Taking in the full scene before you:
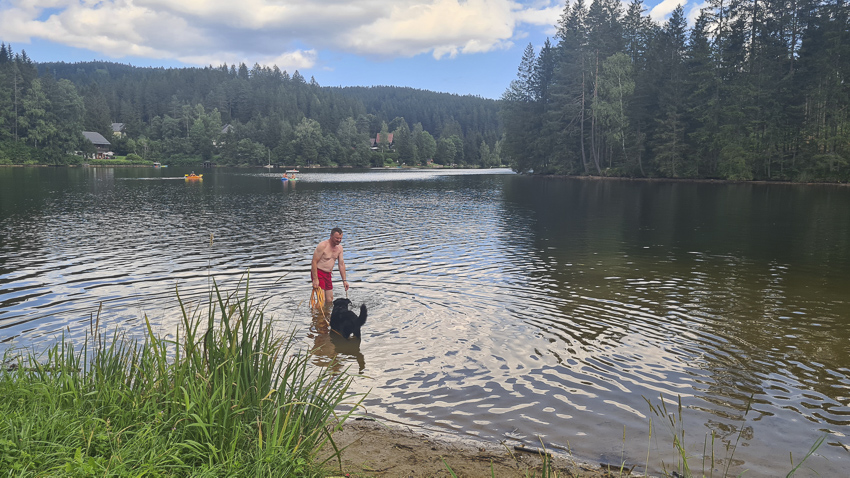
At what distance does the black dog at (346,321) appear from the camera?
993 cm

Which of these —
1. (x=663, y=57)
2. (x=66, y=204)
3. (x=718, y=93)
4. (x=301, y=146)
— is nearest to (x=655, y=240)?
(x=66, y=204)

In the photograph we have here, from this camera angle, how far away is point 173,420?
4.37 m

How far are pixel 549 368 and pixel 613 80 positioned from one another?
68573 mm

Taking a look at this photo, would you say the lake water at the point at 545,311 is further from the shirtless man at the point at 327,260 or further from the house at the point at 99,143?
the house at the point at 99,143

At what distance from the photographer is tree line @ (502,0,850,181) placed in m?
55.6

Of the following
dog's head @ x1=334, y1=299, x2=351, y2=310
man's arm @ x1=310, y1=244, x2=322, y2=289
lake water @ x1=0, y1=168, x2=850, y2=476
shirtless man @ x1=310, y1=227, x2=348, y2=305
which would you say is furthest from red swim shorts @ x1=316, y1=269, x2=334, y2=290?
dog's head @ x1=334, y1=299, x2=351, y2=310

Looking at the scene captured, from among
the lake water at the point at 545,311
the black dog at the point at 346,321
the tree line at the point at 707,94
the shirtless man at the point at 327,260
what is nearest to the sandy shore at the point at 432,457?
the lake water at the point at 545,311

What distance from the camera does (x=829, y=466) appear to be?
593 cm

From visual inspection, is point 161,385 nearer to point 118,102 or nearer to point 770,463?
point 770,463

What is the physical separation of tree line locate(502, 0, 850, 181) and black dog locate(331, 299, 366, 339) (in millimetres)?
60773

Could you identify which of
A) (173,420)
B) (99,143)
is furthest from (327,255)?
(99,143)

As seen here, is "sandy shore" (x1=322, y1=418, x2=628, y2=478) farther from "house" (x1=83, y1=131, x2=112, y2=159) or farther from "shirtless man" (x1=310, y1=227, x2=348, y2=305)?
"house" (x1=83, y1=131, x2=112, y2=159)

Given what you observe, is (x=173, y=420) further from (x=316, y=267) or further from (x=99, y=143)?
(x=99, y=143)

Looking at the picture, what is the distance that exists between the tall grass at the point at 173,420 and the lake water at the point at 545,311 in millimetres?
2940
